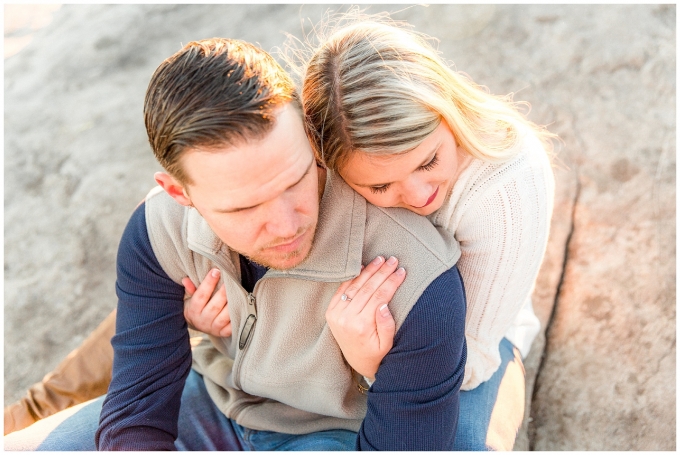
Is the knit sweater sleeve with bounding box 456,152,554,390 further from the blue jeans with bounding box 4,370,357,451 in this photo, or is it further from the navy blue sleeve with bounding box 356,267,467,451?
the blue jeans with bounding box 4,370,357,451

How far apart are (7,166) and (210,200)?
299cm

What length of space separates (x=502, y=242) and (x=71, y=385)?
187 cm

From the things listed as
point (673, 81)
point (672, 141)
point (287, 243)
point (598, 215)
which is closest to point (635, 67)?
point (673, 81)

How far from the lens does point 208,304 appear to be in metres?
2.08

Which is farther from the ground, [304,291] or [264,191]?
[264,191]

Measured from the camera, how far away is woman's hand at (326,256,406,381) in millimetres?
1758

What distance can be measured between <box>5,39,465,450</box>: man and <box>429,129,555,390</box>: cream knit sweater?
10cm

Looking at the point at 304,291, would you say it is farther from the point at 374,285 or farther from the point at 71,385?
the point at 71,385

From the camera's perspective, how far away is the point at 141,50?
4660mm

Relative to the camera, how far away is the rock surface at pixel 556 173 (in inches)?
104

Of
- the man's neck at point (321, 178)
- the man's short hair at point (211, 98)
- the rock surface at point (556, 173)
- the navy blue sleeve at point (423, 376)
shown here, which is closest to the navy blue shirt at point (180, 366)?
the navy blue sleeve at point (423, 376)

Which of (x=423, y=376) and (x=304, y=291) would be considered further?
(x=304, y=291)

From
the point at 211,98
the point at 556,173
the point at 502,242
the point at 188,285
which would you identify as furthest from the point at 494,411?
the point at 556,173

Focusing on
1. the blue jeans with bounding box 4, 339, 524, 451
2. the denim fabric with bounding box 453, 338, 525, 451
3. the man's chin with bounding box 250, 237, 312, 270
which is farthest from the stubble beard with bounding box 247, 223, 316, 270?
the denim fabric with bounding box 453, 338, 525, 451
